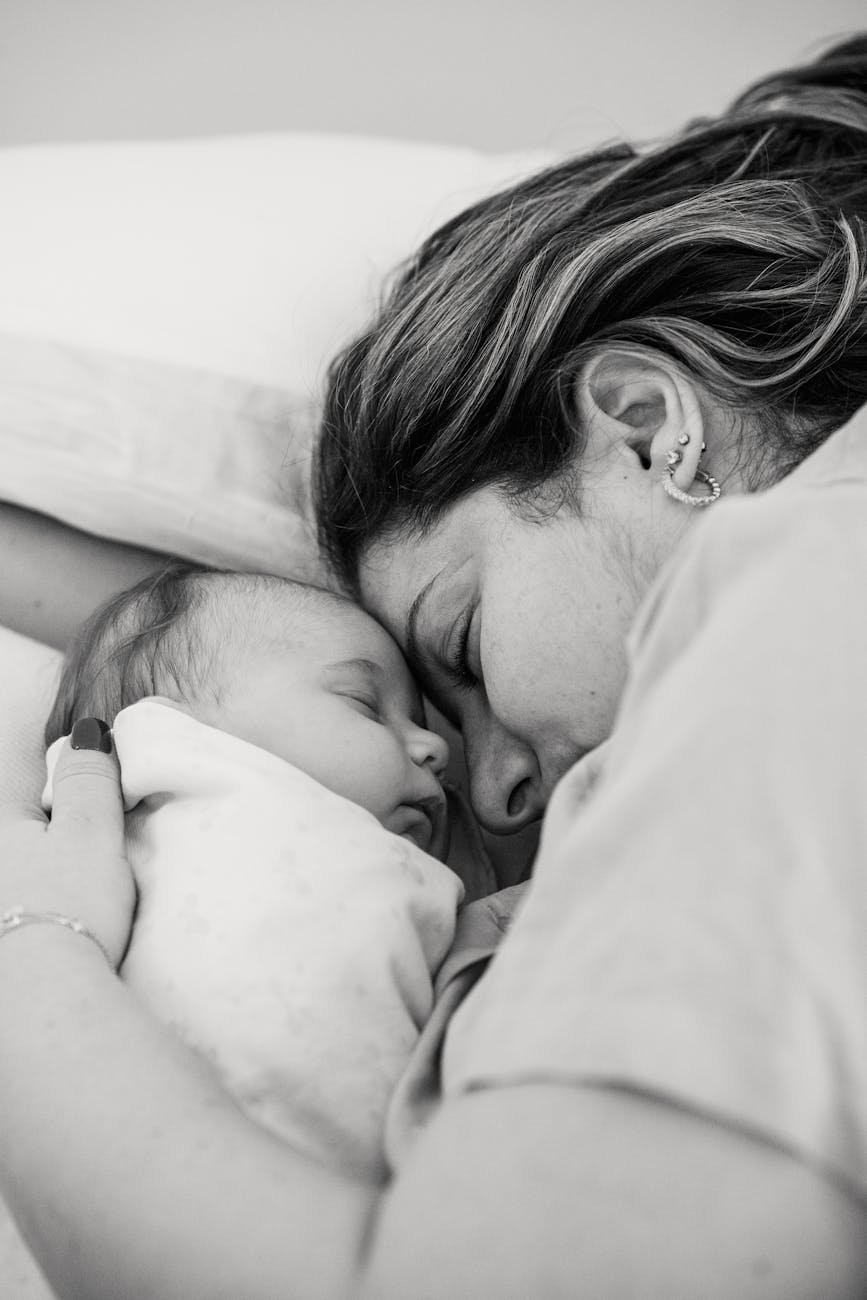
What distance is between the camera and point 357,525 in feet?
3.62

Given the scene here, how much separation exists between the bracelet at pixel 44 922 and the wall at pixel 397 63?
166 centimetres

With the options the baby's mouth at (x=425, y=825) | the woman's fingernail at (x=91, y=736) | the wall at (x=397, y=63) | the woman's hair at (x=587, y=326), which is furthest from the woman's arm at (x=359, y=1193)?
the wall at (x=397, y=63)

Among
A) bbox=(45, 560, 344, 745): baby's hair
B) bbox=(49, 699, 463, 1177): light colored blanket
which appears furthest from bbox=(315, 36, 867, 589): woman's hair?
bbox=(49, 699, 463, 1177): light colored blanket

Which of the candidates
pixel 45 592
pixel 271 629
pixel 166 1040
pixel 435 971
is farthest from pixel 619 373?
pixel 45 592

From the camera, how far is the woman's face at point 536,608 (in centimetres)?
91

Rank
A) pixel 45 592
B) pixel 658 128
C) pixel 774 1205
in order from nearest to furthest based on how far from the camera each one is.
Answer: pixel 774 1205
pixel 45 592
pixel 658 128

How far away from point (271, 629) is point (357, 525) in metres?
0.15

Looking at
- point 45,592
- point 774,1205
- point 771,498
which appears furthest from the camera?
point 45,592

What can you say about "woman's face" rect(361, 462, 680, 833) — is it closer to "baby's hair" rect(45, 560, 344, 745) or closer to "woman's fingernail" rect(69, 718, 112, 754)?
"baby's hair" rect(45, 560, 344, 745)

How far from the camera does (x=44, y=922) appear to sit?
75cm

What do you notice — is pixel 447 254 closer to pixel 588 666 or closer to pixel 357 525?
pixel 357 525

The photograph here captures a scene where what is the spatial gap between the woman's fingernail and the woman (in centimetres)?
2

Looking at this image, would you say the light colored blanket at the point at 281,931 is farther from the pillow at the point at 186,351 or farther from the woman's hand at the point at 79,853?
the pillow at the point at 186,351

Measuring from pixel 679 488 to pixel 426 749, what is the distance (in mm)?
333
